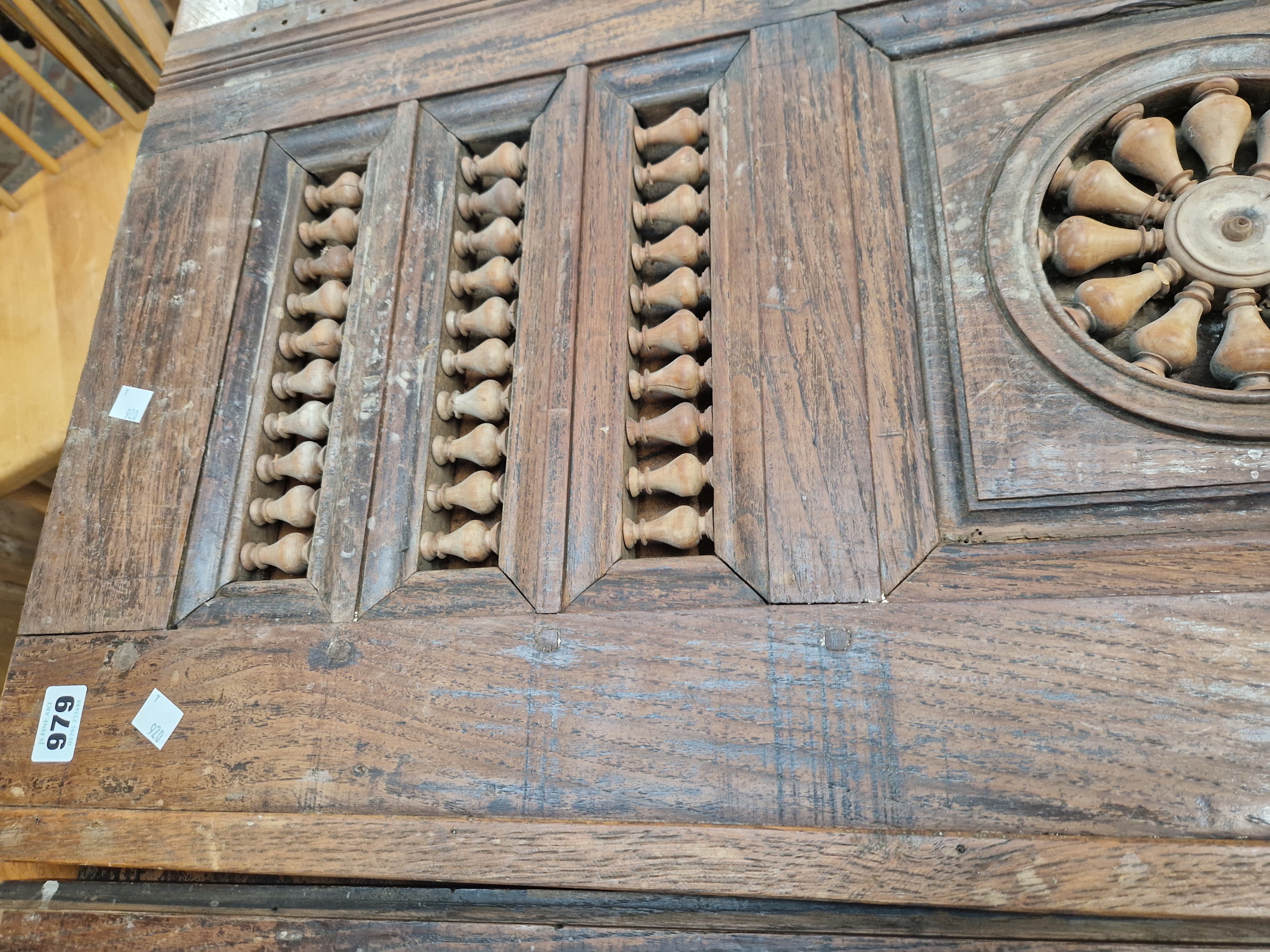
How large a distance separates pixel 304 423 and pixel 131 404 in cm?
40

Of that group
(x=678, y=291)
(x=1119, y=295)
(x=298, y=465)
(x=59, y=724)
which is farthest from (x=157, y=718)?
(x=1119, y=295)

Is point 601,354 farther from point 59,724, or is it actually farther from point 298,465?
point 59,724

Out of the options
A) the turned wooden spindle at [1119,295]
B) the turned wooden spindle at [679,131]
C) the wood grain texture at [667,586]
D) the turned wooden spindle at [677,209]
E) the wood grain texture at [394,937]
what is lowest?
the wood grain texture at [394,937]

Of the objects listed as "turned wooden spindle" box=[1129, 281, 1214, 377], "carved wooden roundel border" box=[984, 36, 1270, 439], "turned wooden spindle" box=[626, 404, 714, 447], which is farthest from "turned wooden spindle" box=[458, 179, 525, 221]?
"turned wooden spindle" box=[1129, 281, 1214, 377]

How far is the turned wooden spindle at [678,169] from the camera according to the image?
161 cm

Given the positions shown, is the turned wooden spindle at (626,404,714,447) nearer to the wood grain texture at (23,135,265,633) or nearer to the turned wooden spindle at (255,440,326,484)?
the turned wooden spindle at (255,440,326,484)

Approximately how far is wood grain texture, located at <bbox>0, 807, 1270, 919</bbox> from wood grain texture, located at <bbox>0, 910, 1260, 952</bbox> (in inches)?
2.0

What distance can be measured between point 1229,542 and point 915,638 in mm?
428

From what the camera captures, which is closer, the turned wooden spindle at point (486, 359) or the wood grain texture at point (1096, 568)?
the wood grain texture at point (1096, 568)

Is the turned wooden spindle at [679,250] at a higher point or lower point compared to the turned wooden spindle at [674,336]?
higher

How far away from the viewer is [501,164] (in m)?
1.73

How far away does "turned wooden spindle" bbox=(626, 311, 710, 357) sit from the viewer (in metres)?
1.47

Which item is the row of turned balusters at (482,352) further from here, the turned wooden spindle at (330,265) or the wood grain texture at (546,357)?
the turned wooden spindle at (330,265)

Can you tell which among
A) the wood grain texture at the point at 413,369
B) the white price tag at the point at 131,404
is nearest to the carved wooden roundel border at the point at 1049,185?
the wood grain texture at the point at 413,369
